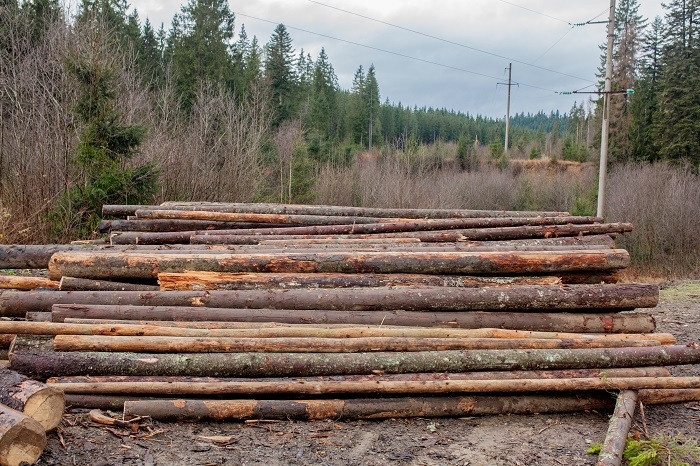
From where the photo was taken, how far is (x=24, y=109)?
15047 millimetres

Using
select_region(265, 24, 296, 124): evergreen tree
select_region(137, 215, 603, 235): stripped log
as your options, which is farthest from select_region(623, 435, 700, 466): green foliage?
select_region(265, 24, 296, 124): evergreen tree

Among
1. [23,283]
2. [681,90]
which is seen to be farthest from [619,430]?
[681,90]

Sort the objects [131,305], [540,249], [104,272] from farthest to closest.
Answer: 1. [540,249]
2. [104,272]
3. [131,305]

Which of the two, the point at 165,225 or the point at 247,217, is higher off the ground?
the point at 247,217

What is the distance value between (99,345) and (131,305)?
2.47 feet

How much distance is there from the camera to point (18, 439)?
3.32 m

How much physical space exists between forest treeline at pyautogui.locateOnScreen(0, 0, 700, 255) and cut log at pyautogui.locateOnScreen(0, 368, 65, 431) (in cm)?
923

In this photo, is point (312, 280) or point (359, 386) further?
point (312, 280)

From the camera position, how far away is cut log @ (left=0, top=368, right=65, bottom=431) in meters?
3.71

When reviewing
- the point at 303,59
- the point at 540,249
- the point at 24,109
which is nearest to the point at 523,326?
the point at 540,249

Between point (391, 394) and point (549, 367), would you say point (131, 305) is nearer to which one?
point (391, 394)

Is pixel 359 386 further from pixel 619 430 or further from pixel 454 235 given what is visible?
pixel 454 235

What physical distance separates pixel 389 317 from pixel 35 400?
310cm

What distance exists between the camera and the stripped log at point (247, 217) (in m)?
8.20
